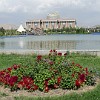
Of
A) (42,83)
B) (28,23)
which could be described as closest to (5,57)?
(42,83)

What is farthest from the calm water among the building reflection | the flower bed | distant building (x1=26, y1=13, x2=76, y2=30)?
distant building (x1=26, y1=13, x2=76, y2=30)

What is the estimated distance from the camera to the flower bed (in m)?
7.79

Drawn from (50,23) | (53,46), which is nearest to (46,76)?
(53,46)

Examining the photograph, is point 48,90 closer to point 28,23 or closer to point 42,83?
point 42,83

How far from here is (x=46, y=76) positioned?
777cm

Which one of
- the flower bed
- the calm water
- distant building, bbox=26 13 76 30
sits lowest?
the calm water

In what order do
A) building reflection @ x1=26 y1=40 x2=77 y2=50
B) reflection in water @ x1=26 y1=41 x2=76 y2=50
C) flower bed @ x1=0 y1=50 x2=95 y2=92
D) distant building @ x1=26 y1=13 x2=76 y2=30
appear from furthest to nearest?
distant building @ x1=26 y1=13 x2=76 y2=30 < reflection in water @ x1=26 y1=41 x2=76 y2=50 < building reflection @ x1=26 y1=40 x2=77 y2=50 < flower bed @ x1=0 y1=50 x2=95 y2=92

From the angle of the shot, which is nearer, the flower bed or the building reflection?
the flower bed

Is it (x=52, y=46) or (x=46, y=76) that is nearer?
(x=46, y=76)

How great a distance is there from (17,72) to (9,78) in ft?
1.57

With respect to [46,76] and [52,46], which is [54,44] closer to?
[52,46]

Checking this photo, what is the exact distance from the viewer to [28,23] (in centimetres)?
15350

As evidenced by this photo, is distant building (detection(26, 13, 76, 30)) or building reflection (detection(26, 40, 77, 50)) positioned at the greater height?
distant building (detection(26, 13, 76, 30))

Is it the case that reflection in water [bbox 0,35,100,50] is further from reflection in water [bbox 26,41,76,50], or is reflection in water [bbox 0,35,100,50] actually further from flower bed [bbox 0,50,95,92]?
flower bed [bbox 0,50,95,92]
